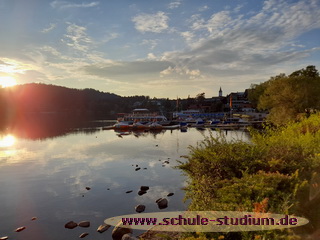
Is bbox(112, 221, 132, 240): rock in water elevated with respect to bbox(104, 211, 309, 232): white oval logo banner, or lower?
lower

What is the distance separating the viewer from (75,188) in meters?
24.2

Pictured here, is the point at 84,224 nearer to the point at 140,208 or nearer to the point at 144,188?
the point at 140,208

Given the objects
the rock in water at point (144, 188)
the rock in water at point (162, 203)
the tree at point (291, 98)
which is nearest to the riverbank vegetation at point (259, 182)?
the rock in water at point (162, 203)

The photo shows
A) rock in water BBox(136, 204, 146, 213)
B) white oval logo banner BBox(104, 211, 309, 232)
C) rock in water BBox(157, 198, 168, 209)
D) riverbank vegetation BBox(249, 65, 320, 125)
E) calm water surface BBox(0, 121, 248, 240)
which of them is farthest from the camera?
riverbank vegetation BBox(249, 65, 320, 125)

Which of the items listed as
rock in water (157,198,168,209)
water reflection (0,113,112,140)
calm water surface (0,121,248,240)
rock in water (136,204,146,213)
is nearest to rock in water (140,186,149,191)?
calm water surface (0,121,248,240)

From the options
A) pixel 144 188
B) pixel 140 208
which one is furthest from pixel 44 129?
pixel 140 208

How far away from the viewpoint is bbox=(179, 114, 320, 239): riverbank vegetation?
5.75 meters

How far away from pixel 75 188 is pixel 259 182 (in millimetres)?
21328

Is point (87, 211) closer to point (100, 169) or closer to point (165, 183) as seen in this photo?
point (165, 183)

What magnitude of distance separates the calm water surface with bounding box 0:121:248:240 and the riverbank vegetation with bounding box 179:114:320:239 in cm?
257

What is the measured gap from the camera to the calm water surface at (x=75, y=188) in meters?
17.1

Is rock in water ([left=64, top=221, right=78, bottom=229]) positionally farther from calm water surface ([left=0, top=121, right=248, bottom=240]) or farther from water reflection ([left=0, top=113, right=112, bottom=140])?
water reflection ([left=0, top=113, right=112, bottom=140])

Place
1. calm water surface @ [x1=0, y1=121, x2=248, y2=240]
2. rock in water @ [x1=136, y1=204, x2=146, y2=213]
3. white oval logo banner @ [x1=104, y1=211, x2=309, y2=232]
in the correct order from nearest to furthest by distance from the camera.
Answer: white oval logo banner @ [x1=104, y1=211, x2=309, y2=232], calm water surface @ [x1=0, y1=121, x2=248, y2=240], rock in water @ [x1=136, y1=204, x2=146, y2=213]

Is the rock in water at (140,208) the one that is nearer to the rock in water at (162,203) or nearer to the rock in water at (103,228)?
the rock in water at (162,203)
